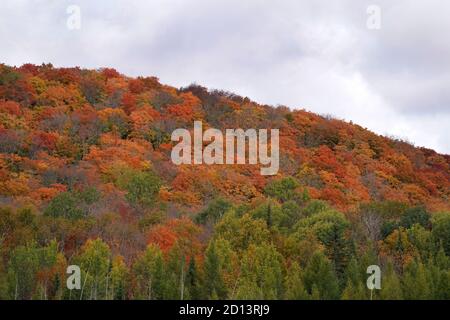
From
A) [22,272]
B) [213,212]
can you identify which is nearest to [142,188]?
[213,212]

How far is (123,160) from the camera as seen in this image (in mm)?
78062

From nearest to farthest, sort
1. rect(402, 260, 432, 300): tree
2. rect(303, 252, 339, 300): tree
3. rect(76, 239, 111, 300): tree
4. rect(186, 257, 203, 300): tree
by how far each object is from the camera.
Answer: rect(402, 260, 432, 300): tree < rect(303, 252, 339, 300): tree < rect(76, 239, 111, 300): tree < rect(186, 257, 203, 300): tree

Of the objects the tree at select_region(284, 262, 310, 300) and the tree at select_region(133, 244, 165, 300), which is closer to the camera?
the tree at select_region(284, 262, 310, 300)

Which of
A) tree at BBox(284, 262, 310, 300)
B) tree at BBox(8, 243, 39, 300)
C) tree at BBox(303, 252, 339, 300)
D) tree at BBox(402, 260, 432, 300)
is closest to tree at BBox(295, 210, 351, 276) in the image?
tree at BBox(284, 262, 310, 300)

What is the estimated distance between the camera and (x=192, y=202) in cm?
7150

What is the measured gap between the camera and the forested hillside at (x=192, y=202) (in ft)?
143

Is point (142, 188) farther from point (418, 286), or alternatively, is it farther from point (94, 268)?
point (418, 286)

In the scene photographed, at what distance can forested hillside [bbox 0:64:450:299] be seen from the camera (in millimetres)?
43469

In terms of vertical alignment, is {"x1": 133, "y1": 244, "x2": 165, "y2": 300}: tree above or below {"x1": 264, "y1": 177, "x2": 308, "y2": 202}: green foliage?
below

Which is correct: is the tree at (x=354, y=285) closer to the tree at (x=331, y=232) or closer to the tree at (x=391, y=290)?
the tree at (x=391, y=290)

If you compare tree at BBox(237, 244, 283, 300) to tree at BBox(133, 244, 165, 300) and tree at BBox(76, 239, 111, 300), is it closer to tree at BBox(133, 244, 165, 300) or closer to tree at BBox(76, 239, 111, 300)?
tree at BBox(133, 244, 165, 300)

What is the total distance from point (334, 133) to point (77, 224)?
176ft
